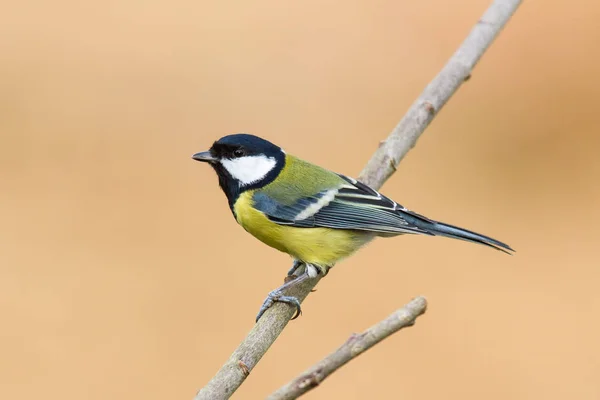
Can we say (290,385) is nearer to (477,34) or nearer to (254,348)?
(254,348)

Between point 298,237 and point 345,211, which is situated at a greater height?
point 345,211

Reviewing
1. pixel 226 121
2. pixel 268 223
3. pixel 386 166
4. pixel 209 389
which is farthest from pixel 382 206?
pixel 226 121

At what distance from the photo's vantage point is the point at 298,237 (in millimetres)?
1958

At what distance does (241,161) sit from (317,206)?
25cm

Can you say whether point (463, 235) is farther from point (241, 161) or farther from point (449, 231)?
point (241, 161)

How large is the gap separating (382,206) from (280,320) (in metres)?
0.55

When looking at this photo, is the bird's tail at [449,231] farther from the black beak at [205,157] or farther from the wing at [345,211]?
the black beak at [205,157]

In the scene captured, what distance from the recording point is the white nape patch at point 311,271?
1905mm

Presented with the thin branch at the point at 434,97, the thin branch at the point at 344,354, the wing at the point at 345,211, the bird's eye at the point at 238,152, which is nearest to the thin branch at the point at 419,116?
the thin branch at the point at 434,97

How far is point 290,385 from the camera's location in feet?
2.79

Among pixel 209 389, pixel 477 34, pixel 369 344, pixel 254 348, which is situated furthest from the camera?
pixel 477 34

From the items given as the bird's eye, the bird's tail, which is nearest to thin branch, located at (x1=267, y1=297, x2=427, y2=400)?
the bird's tail

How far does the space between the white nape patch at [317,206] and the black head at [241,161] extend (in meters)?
0.14

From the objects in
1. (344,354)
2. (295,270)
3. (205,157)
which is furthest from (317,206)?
(344,354)
